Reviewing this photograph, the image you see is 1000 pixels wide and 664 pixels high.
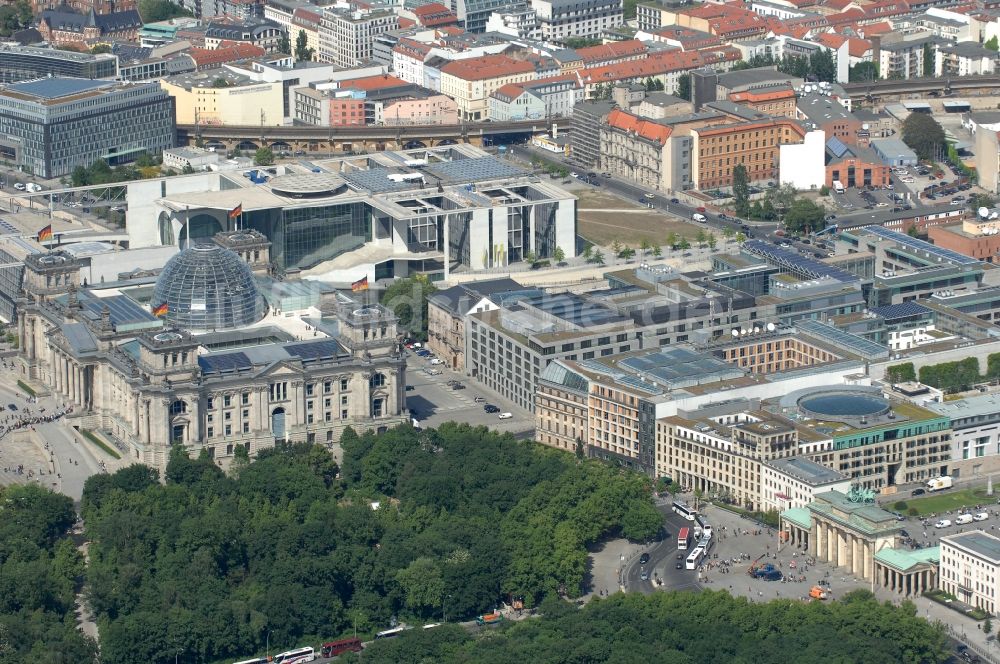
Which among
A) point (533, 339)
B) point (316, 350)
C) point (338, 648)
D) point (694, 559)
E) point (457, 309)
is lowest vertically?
point (338, 648)

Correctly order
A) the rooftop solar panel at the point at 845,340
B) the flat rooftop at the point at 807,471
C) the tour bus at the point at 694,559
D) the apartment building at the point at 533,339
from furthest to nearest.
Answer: the rooftop solar panel at the point at 845,340, the apartment building at the point at 533,339, the flat rooftop at the point at 807,471, the tour bus at the point at 694,559

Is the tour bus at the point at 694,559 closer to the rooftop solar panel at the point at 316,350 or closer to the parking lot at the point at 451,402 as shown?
the parking lot at the point at 451,402

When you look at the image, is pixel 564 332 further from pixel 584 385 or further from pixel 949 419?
pixel 949 419

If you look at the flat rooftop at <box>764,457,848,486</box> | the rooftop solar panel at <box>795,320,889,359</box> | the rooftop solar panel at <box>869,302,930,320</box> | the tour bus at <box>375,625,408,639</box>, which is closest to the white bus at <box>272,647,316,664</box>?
the tour bus at <box>375,625,408,639</box>

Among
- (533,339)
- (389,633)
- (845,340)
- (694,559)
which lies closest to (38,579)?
(389,633)

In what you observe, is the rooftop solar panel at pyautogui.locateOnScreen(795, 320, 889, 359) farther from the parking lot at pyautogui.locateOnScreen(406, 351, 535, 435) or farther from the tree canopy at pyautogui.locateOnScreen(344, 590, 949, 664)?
the tree canopy at pyautogui.locateOnScreen(344, 590, 949, 664)

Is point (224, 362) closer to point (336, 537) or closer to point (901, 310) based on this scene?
point (336, 537)

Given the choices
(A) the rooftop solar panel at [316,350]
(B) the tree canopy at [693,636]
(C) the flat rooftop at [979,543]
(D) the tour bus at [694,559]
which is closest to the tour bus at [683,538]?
(D) the tour bus at [694,559]
